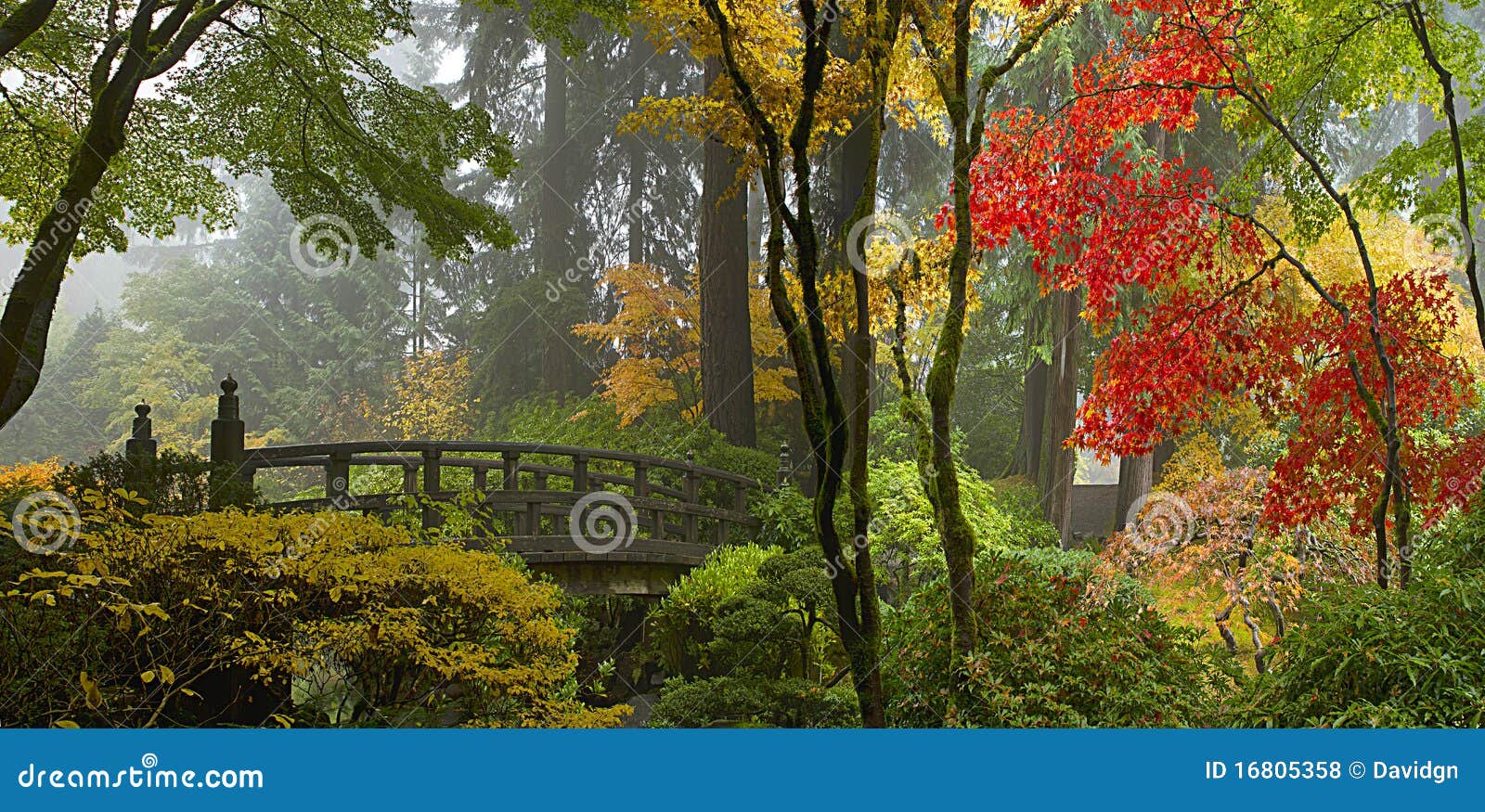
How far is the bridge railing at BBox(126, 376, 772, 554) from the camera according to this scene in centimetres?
486

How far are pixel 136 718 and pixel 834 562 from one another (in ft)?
7.41

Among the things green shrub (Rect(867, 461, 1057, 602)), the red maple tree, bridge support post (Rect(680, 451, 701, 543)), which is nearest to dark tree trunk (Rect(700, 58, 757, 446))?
bridge support post (Rect(680, 451, 701, 543))

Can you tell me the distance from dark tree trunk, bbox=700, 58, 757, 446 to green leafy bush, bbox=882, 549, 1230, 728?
393 cm

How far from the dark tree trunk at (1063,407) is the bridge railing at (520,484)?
1.89 m

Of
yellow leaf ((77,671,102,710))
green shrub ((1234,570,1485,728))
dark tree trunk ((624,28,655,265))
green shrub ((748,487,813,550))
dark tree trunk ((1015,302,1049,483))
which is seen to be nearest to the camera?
green shrub ((1234,570,1485,728))

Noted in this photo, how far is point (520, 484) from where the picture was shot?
6516mm

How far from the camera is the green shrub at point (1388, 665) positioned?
2.38 meters

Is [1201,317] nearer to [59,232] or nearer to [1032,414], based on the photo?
[1032,414]

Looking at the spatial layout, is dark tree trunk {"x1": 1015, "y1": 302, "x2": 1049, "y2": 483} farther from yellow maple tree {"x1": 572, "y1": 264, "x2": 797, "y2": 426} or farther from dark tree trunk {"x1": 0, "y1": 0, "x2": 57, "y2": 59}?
dark tree trunk {"x1": 0, "y1": 0, "x2": 57, "y2": 59}

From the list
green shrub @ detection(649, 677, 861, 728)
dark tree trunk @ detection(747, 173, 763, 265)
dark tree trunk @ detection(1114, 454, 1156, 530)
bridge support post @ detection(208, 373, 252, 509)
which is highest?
dark tree trunk @ detection(747, 173, 763, 265)

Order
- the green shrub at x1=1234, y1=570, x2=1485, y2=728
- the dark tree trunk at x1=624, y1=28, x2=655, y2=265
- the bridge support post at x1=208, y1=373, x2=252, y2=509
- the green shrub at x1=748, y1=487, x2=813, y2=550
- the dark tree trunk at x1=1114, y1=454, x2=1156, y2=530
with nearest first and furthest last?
the green shrub at x1=1234, y1=570, x2=1485, y2=728 → the bridge support post at x1=208, y1=373, x2=252, y2=509 → the green shrub at x1=748, y1=487, x2=813, y2=550 → the dark tree trunk at x1=1114, y1=454, x2=1156, y2=530 → the dark tree trunk at x1=624, y1=28, x2=655, y2=265

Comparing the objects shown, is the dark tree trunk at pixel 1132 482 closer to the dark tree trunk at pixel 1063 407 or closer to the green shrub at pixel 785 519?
the dark tree trunk at pixel 1063 407

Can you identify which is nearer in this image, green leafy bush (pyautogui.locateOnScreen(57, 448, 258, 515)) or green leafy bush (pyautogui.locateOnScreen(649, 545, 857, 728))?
green leafy bush (pyautogui.locateOnScreen(649, 545, 857, 728))

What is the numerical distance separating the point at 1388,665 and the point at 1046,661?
95 cm
